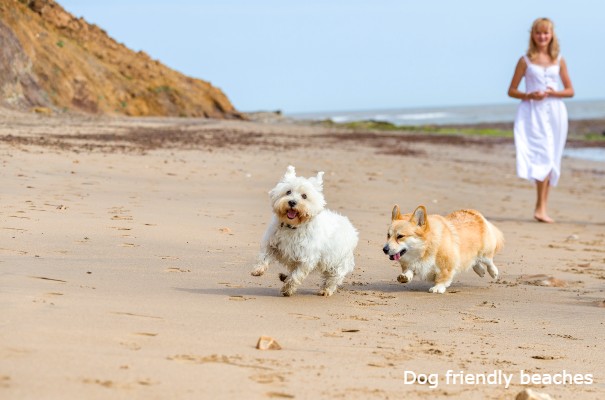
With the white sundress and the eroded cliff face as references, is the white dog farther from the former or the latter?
the eroded cliff face

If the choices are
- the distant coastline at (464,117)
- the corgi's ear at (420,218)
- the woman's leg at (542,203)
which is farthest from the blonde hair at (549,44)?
the distant coastline at (464,117)

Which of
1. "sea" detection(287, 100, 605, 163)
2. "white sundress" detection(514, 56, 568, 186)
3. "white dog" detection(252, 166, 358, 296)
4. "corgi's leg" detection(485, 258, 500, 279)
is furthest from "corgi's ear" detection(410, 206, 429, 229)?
"sea" detection(287, 100, 605, 163)

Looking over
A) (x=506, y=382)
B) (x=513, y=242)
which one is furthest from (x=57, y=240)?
(x=513, y=242)

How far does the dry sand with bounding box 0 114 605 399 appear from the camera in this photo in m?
3.63

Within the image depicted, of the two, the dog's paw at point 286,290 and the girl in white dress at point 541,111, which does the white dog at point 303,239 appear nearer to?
the dog's paw at point 286,290

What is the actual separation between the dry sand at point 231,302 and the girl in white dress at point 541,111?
0.65 metres

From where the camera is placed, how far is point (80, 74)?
36.9 metres

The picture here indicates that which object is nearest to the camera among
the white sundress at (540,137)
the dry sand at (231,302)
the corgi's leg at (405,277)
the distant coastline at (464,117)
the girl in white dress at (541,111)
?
the dry sand at (231,302)

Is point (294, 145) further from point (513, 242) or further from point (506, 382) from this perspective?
point (506, 382)

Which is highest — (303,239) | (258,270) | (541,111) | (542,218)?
(541,111)

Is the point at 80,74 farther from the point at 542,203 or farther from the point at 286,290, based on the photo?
the point at 286,290

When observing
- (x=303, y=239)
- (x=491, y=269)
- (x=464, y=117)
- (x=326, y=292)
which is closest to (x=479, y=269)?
(x=491, y=269)

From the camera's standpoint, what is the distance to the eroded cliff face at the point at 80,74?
30.0 m

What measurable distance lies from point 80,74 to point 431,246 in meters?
32.1
